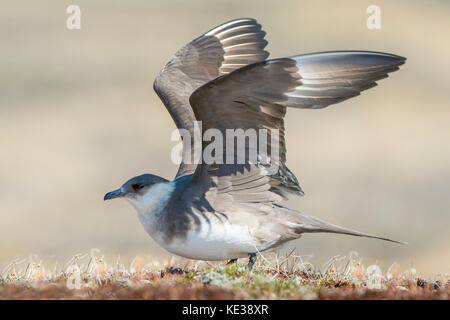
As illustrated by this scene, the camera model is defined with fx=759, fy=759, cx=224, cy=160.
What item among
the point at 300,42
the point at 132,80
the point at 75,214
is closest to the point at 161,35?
the point at 132,80

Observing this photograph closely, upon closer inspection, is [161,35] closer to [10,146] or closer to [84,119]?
[84,119]

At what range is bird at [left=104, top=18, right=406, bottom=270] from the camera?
6715 mm

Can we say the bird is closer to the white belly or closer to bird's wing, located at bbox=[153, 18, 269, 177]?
the white belly

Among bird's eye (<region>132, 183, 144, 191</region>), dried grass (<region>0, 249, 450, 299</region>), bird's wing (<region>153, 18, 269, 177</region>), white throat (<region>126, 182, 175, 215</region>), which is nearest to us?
dried grass (<region>0, 249, 450, 299</region>)

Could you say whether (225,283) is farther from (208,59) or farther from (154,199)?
(208,59)

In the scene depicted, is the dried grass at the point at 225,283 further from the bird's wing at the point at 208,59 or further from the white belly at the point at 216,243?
→ the bird's wing at the point at 208,59

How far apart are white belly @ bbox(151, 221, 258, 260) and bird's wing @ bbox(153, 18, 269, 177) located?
189 centimetres

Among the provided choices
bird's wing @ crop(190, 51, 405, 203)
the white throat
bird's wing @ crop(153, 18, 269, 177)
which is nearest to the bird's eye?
the white throat

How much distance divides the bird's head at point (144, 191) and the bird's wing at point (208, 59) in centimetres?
116

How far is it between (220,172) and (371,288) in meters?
2.03

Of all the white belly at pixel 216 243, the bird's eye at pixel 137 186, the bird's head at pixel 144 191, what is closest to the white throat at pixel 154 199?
the bird's head at pixel 144 191

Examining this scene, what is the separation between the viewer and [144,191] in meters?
7.99

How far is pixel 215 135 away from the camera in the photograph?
7.21m

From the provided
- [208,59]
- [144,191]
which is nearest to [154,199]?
[144,191]
